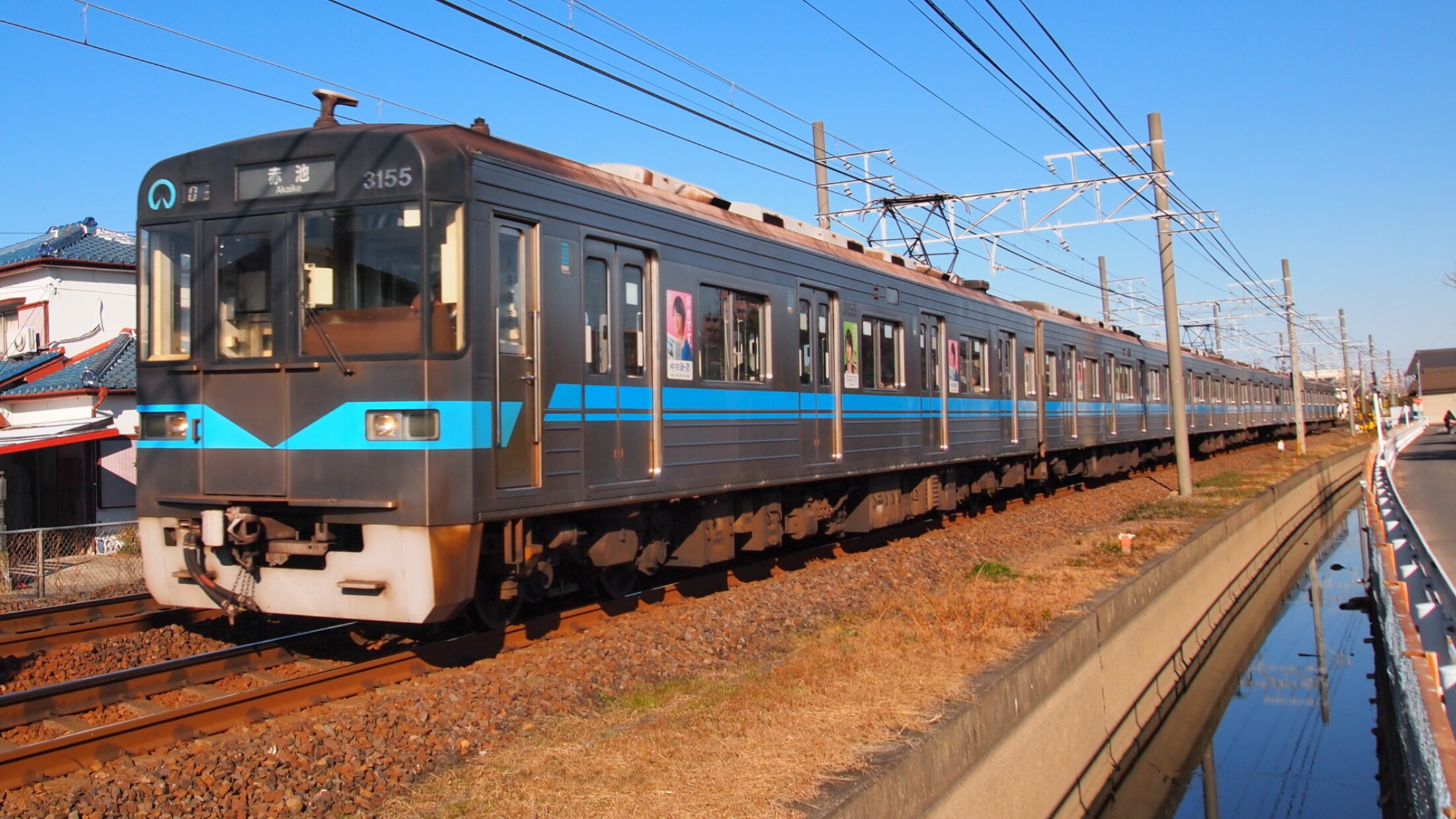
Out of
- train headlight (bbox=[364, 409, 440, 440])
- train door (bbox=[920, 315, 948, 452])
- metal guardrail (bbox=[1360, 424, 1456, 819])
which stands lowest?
metal guardrail (bbox=[1360, 424, 1456, 819])

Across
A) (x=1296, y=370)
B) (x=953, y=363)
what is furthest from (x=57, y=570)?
(x=1296, y=370)

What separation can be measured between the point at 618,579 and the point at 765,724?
147 inches

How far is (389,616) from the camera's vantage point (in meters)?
6.40

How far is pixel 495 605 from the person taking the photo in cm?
776

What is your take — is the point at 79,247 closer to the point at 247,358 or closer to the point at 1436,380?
the point at 247,358

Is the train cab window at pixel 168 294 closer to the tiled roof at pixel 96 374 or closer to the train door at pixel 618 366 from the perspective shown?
the train door at pixel 618 366

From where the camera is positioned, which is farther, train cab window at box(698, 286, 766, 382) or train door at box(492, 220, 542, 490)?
train cab window at box(698, 286, 766, 382)

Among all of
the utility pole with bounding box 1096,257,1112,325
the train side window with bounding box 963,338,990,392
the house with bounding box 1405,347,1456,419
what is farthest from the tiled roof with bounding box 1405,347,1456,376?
the train side window with bounding box 963,338,990,392

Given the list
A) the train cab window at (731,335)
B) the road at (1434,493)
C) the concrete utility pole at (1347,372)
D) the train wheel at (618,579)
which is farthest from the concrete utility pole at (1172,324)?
the concrete utility pole at (1347,372)

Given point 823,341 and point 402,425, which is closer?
point 402,425

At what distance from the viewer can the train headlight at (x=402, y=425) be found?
251 inches

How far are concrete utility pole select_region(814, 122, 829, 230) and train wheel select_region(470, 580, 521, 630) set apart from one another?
418 inches

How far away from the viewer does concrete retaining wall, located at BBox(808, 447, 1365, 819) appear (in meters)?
4.89

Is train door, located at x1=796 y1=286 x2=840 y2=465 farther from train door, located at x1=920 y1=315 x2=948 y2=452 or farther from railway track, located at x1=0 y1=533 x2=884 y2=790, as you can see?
railway track, located at x1=0 y1=533 x2=884 y2=790
